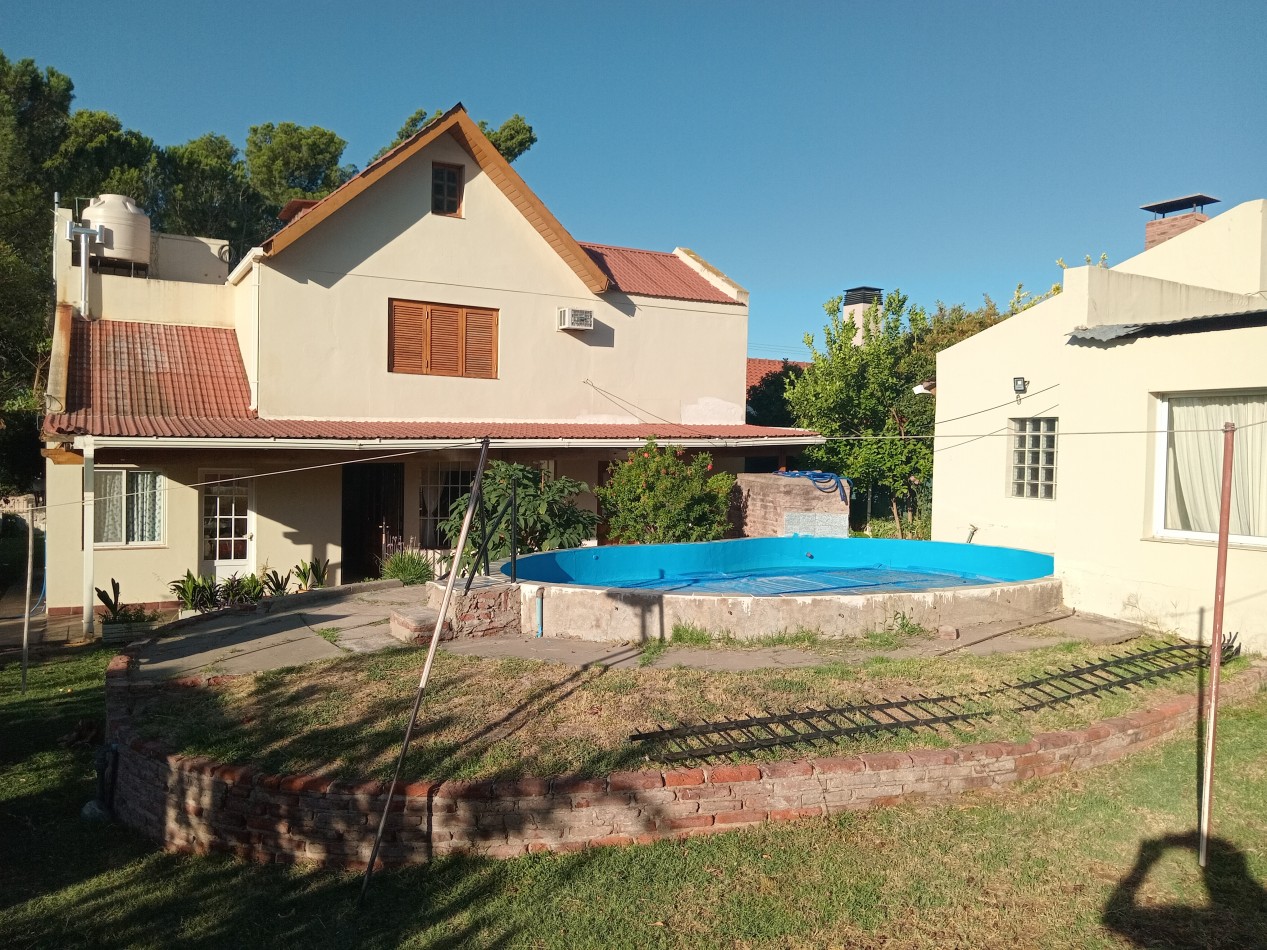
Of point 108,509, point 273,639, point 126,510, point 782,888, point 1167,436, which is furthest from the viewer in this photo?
point 126,510

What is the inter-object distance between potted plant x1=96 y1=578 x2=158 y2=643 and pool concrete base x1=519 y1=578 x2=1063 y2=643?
7.00 metres

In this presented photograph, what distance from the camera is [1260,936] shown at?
515 cm

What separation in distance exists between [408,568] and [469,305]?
5.61 m

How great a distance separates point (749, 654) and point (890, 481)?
530 inches

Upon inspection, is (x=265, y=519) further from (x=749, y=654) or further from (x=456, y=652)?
(x=749, y=654)

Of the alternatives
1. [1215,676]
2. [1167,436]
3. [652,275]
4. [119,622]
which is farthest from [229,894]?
[652,275]

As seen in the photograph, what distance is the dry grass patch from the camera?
279 inches

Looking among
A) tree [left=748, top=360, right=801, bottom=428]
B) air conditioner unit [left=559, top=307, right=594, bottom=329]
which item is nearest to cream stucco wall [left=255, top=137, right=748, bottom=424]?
air conditioner unit [left=559, top=307, right=594, bottom=329]

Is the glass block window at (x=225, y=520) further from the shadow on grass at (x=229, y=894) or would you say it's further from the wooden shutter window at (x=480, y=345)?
the shadow on grass at (x=229, y=894)

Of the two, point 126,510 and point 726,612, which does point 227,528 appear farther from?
point 726,612

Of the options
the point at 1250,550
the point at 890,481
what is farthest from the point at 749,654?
the point at 890,481

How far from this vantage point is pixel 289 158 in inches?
1388

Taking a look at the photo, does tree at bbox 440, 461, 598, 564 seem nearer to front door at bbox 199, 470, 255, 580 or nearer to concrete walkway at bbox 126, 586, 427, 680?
concrete walkway at bbox 126, 586, 427, 680

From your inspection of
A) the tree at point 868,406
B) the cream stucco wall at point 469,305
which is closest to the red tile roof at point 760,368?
the tree at point 868,406
